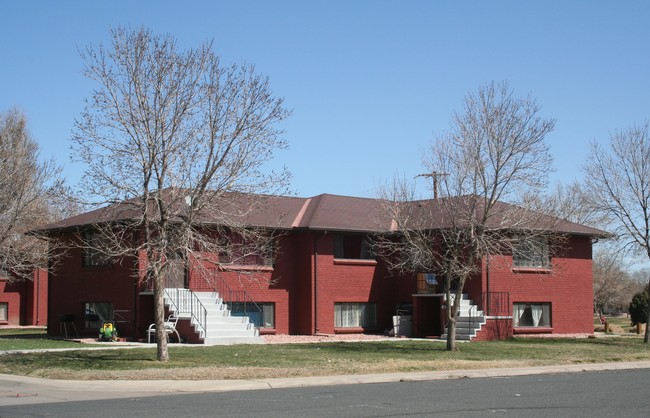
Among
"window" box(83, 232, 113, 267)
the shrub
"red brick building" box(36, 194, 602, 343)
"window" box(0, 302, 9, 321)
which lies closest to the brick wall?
"red brick building" box(36, 194, 602, 343)

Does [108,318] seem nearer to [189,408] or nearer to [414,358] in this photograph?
[414,358]

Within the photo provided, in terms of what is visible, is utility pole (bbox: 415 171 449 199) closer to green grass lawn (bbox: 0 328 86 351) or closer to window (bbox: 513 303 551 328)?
window (bbox: 513 303 551 328)

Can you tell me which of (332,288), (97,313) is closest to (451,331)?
(332,288)

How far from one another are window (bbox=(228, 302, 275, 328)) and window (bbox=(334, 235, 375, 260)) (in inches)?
137

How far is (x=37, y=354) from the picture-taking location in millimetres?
23578

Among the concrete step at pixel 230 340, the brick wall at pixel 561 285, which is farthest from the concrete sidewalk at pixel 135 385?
the brick wall at pixel 561 285

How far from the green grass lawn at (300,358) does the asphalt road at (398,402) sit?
273 cm

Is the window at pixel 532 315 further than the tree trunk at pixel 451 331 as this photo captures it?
Yes

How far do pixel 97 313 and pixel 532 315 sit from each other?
17.5 m

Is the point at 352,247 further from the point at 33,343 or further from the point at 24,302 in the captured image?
the point at 24,302

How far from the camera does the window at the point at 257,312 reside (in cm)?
3234

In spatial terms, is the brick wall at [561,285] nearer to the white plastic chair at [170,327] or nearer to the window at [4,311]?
the white plastic chair at [170,327]

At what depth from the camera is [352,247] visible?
114 feet

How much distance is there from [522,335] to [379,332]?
581cm
